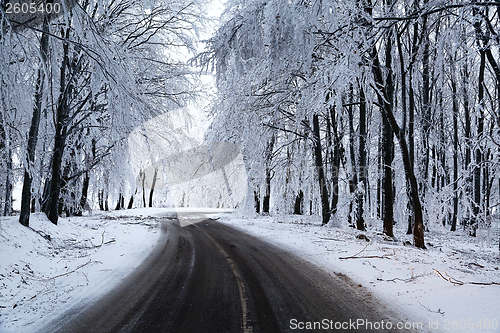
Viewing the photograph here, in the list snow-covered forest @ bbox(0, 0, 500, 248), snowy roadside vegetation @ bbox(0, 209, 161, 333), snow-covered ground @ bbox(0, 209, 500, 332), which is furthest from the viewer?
snow-covered forest @ bbox(0, 0, 500, 248)

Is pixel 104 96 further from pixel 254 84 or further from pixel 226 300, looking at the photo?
pixel 226 300

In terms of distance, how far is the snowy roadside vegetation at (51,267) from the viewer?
428cm

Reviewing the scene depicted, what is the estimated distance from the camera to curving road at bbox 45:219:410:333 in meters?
3.77

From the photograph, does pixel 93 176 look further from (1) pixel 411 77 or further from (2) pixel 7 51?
(1) pixel 411 77

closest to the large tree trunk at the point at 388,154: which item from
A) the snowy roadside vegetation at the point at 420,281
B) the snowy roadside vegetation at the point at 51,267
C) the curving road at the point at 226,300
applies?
the snowy roadside vegetation at the point at 420,281

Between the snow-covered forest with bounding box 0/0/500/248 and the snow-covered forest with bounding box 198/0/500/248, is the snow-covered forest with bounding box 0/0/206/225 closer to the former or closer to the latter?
the snow-covered forest with bounding box 0/0/500/248

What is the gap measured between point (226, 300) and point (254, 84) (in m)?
10.0

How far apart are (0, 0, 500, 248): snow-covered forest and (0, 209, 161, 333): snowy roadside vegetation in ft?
3.55

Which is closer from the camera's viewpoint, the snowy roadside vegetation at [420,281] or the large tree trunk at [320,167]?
the snowy roadside vegetation at [420,281]

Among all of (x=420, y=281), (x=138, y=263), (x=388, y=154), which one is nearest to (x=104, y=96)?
(x=138, y=263)

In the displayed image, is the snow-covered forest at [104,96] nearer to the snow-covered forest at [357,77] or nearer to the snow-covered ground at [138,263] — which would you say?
the snow-covered ground at [138,263]

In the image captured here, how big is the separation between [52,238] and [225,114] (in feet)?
31.7

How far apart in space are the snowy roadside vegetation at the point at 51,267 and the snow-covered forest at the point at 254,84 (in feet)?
3.55

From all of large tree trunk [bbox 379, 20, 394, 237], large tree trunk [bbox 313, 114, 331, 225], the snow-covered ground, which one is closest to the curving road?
the snow-covered ground
